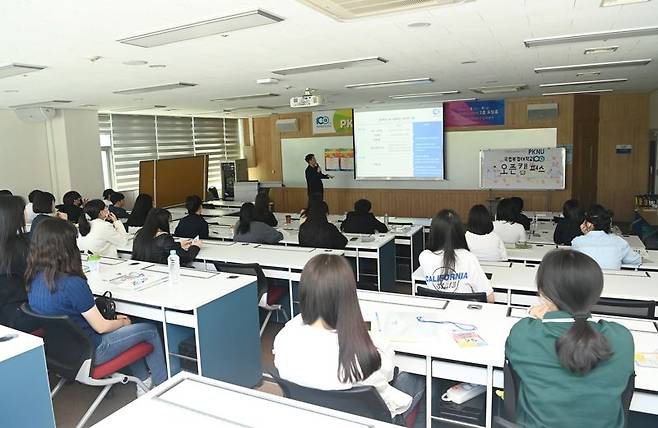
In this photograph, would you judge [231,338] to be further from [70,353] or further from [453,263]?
[453,263]

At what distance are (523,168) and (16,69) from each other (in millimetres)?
7835

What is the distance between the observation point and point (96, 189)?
29.0 ft

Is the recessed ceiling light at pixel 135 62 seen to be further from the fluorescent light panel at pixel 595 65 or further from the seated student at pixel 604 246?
the fluorescent light panel at pixel 595 65

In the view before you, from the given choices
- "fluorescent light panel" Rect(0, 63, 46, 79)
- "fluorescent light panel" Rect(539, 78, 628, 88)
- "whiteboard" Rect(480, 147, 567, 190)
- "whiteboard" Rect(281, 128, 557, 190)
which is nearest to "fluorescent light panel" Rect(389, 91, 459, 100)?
"fluorescent light panel" Rect(539, 78, 628, 88)

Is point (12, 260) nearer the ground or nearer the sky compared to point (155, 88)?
nearer the ground

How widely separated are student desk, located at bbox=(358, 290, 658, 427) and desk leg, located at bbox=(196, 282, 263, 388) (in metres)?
1.02

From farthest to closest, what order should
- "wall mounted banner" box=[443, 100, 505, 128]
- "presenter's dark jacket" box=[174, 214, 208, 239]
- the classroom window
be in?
the classroom window, "wall mounted banner" box=[443, 100, 505, 128], "presenter's dark jacket" box=[174, 214, 208, 239]

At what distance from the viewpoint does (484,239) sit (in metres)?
4.16

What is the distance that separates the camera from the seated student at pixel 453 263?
3174mm

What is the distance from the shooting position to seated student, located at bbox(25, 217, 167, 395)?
2.84 meters

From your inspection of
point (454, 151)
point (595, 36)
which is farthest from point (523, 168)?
point (595, 36)

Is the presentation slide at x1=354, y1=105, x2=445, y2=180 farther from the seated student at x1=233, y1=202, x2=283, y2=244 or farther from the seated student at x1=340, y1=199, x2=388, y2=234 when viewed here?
the seated student at x1=233, y1=202, x2=283, y2=244

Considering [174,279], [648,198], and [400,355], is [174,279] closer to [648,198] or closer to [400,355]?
[400,355]

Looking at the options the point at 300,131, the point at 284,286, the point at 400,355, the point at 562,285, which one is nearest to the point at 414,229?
the point at 284,286
